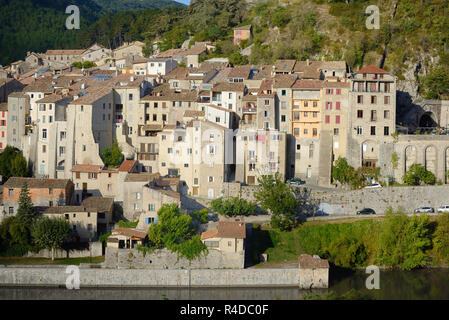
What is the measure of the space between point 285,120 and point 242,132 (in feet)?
14.1

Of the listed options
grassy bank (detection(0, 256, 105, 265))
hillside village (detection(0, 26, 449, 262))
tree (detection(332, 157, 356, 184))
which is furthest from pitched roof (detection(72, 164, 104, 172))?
tree (detection(332, 157, 356, 184))

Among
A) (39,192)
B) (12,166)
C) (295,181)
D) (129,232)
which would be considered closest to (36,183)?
(39,192)

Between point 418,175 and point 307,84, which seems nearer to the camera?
point 418,175

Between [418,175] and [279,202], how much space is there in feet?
38.5

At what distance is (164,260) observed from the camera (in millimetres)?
51375

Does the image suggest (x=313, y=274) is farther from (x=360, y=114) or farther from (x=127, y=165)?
(x=127, y=165)

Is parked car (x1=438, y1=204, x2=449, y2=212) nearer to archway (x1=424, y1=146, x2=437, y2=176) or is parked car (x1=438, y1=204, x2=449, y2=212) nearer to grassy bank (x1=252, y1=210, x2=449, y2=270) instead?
grassy bank (x1=252, y1=210, x2=449, y2=270)

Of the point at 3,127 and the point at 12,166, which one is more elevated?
the point at 3,127

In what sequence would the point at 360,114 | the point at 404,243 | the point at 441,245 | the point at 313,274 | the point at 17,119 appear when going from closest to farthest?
1. the point at 313,274
2. the point at 404,243
3. the point at 441,245
4. the point at 360,114
5. the point at 17,119

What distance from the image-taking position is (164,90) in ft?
224

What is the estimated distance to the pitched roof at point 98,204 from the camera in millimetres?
56594

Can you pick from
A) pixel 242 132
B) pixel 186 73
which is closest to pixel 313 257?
pixel 242 132

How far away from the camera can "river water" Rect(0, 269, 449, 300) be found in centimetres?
4762

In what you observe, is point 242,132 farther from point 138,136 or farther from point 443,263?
point 443,263
